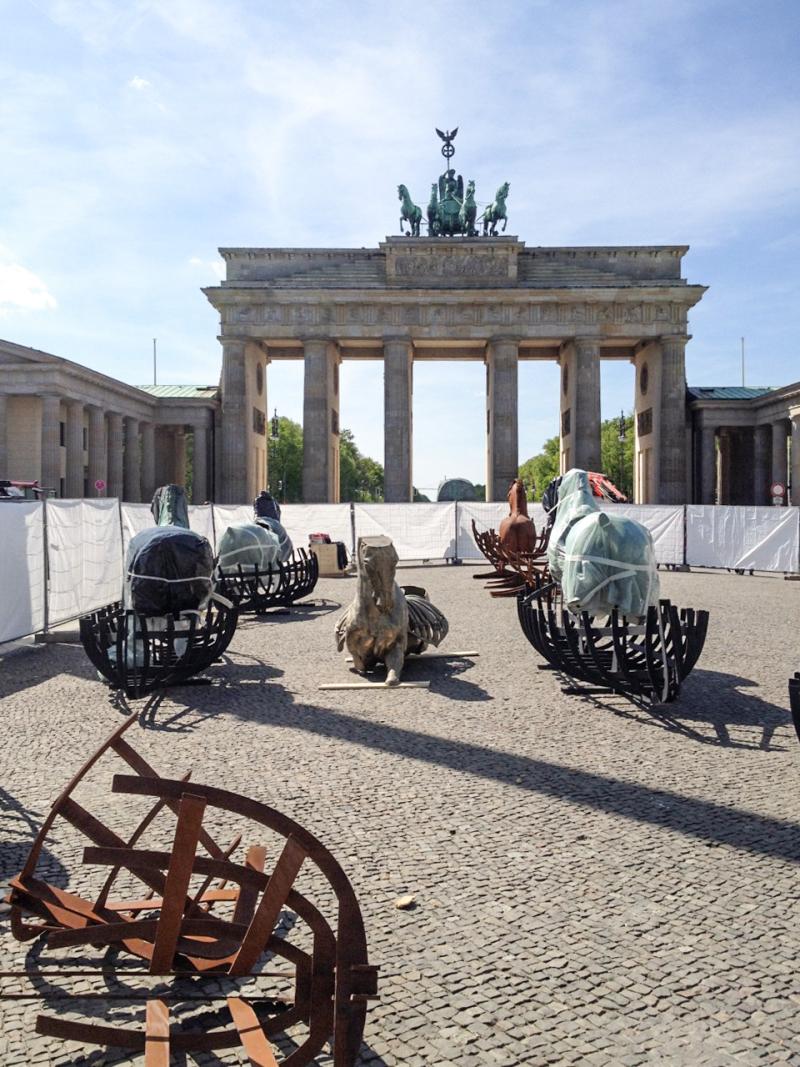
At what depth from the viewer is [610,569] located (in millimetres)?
9055

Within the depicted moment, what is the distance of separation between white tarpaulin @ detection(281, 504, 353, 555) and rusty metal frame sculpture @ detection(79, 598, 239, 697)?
2025 centimetres

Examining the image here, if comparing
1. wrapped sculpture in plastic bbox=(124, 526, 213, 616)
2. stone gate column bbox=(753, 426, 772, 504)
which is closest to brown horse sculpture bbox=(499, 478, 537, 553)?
wrapped sculpture in plastic bbox=(124, 526, 213, 616)

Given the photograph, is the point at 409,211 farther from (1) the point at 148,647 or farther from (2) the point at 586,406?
(1) the point at 148,647

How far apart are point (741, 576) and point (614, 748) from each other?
66.8 ft

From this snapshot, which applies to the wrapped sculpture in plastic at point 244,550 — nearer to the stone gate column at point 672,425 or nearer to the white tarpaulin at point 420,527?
the white tarpaulin at point 420,527

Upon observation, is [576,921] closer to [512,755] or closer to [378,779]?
[378,779]

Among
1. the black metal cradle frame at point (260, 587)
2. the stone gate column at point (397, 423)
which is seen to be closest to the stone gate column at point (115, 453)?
the stone gate column at point (397, 423)

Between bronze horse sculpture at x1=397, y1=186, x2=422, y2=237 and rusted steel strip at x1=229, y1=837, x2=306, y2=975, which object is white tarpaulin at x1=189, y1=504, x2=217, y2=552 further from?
bronze horse sculpture at x1=397, y1=186, x2=422, y2=237

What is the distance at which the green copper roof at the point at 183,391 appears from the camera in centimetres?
5981

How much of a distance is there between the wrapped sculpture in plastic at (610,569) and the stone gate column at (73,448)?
4544cm

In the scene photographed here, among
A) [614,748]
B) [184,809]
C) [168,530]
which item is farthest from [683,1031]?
[168,530]

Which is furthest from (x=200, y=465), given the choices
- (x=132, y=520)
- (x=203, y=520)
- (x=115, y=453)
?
(x=132, y=520)

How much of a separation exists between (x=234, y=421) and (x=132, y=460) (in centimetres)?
954

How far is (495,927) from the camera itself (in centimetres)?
400
